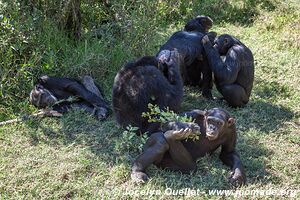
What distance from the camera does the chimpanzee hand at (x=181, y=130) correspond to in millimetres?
3744

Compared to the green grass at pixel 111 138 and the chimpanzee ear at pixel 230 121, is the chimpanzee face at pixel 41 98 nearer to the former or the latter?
the green grass at pixel 111 138

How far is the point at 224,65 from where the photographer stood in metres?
5.24

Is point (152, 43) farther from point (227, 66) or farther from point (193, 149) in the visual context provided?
point (193, 149)

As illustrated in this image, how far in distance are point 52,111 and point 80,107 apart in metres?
0.33

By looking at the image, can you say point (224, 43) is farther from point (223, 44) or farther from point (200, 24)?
point (200, 24)

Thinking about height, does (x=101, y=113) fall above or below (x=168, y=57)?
below

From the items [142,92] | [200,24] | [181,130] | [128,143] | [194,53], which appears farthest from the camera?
[200,24]

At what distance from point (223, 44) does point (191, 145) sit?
5.64ft

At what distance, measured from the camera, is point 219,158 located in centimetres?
430

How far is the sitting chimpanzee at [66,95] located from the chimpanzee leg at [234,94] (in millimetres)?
1379

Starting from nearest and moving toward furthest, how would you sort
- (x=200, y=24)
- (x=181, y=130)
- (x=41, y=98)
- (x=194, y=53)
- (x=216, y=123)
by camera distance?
(x=181, y=130)
(x=216, y=123)
(x=41, y=98)
(x=194, y=53)
(x=200, y=24)

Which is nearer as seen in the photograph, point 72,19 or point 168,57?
point 168,57

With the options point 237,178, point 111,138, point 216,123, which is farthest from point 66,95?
point 237,178

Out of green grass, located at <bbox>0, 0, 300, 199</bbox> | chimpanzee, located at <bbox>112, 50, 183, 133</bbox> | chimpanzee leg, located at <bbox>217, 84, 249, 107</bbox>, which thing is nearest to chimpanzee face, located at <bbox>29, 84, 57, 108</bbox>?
green grass, located at <bbox>0, 0, 300, 199</bbox>
